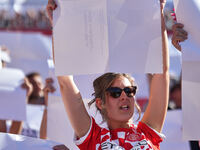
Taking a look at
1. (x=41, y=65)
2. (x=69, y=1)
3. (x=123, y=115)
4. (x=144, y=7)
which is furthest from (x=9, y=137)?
(x=41, y=65)

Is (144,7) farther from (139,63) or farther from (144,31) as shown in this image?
(139,63)

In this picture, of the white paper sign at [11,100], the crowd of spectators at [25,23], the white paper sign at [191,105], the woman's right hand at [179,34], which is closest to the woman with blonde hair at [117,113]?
the woman's right hand at [179,34]

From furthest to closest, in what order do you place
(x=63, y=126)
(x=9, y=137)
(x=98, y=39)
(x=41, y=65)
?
1. (x=41, y=65)
2. (x=63, y=126)
3. (x=9, y=137)
4. (x=98, y=39)

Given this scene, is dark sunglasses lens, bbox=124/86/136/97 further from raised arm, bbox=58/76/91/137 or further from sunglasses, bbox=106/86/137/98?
raised arm, bbox=58/76/91/137

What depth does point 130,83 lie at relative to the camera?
2.32 m

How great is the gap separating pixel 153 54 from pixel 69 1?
47cm

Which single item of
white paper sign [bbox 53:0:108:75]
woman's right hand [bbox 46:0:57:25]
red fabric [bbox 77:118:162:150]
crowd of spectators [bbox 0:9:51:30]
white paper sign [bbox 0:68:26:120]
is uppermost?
crowd of spectators [bbox 0:9:51:30]

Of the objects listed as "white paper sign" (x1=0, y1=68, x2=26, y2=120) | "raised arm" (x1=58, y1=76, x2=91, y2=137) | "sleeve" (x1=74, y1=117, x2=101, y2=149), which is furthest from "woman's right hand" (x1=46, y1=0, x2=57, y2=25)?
"white paper sign" (x1=0, y1=68, x2=26, y2=120)

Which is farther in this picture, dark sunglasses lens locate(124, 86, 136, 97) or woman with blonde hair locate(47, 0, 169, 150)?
dark sunglasses lens locate(124, 86, 136, 97)

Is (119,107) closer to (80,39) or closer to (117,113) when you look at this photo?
(117,113)

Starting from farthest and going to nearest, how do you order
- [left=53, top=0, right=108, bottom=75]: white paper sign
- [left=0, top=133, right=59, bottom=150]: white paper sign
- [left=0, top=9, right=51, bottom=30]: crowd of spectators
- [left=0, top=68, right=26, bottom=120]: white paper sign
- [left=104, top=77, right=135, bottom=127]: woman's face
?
1. [left=0, top=9, right=51, bottom=30]: crowd of spectators
2. [left=0, top=68, right=26, bottom=120]: white paper sign
3. [left=104, top=77, right=135, bottom=127]: woman's face
4. [left=0, top=133, right=59, bottom=150]: white paper sign
5. [left=53, top=0, right=108, bottom=75]: white paper sign

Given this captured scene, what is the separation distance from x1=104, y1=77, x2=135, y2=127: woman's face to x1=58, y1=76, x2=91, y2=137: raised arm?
6.6 inches

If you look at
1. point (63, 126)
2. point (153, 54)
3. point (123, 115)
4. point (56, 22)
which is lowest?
point (63, 126)

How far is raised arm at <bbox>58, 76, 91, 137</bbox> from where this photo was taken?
6.92ft
